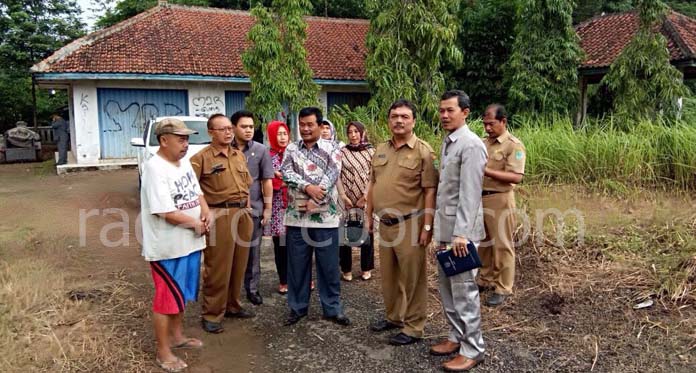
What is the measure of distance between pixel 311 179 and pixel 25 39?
21832 millimetres

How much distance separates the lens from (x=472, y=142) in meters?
3.26

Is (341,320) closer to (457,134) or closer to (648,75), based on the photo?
(457,134)

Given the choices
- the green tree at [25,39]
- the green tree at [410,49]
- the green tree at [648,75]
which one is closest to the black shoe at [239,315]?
the green tree at [410,49]

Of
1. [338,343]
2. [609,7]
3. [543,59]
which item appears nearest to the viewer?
[338,343]

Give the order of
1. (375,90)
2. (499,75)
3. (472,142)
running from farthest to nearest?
1. (499,75)
2. (375,90)
3. (472,142)

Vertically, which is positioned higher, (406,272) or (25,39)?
(25,39)

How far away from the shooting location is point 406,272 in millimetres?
3717

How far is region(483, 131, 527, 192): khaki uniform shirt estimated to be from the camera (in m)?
4.43

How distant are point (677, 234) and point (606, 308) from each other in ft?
4.25

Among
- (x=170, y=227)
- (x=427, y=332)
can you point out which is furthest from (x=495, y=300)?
(x=170, y=227)

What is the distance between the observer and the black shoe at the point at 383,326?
4.02 m

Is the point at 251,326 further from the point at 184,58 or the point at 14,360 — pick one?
the point at 184,58

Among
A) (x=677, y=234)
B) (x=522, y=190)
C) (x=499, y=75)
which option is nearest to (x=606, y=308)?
(x=677, y=234)

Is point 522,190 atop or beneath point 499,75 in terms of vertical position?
beneath
